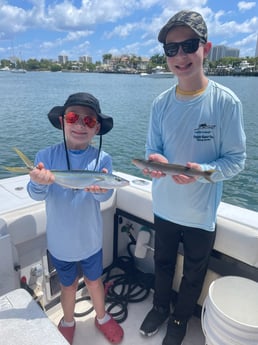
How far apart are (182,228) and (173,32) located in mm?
1448

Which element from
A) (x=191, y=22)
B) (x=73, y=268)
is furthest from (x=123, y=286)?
(x=191, y=22)

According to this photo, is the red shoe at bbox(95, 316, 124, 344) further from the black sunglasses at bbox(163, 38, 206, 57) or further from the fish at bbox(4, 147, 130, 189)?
the black sunglasses at bbox(163, 38, 206, 57)

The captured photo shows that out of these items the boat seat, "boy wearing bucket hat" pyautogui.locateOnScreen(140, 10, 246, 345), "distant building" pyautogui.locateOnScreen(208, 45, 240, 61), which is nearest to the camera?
the boat seat

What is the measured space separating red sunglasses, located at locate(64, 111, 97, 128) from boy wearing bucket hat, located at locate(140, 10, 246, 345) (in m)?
0.50

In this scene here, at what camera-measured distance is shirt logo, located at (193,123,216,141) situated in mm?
1885

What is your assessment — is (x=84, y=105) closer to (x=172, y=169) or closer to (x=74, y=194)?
(x=74, y=194)

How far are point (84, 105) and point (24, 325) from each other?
1.43m

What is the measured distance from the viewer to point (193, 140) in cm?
195

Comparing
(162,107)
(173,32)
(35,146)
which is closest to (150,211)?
(162,107)

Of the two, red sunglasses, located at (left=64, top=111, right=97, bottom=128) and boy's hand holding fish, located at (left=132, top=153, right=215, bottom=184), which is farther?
red sunglasses, located at (left=64, top=111, right=97, bottom=128)

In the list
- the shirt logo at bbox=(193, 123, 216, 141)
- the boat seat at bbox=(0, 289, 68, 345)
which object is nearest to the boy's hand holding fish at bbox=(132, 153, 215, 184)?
the shirt logo at bbox=(193, 123, 216, 141)

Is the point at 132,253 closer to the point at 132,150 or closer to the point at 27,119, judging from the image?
the point at 132,150

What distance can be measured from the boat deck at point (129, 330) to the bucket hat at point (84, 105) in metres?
1.82

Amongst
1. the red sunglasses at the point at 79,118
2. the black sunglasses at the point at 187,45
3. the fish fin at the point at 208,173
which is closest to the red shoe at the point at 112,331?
the fish fin at the point at 208,173
